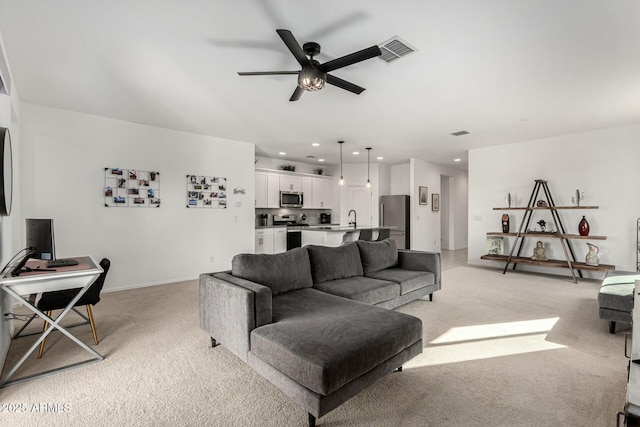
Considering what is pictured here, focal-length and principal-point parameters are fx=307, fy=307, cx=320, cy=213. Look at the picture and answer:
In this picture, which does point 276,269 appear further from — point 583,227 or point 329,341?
point 583,227

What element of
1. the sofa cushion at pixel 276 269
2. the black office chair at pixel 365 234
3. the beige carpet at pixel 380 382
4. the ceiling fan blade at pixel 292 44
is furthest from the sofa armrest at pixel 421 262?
the ceiling fan blade at pixel 292 44

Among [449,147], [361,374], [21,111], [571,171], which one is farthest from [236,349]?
[571,171]

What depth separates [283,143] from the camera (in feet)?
20.1

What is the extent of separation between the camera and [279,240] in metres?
7.15

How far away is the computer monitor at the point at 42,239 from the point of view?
8.29ft

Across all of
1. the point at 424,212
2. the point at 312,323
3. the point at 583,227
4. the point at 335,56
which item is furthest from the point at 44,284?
the point at 424,212

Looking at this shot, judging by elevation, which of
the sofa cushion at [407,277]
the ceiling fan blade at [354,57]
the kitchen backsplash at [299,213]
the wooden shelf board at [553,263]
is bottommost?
the wooden shelf board at [553,263]

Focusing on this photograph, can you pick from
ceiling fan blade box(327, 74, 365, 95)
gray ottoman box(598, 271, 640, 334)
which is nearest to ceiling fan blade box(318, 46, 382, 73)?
ceiling fan blade box(327, 74, 365, 95)

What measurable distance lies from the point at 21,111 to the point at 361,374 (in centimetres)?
513

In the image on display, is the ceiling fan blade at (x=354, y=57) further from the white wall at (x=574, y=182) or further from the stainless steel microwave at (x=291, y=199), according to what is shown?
the white wall at (x=574, y=182)

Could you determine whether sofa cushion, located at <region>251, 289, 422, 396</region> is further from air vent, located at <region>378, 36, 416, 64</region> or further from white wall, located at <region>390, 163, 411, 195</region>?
white wall, located at <region>390, 163, 411, 195</region>

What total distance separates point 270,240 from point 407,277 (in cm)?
395

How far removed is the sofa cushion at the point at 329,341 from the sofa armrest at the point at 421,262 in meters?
1.92

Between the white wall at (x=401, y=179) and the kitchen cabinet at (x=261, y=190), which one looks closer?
the kitchen cabinet at (x=261, y=190)
